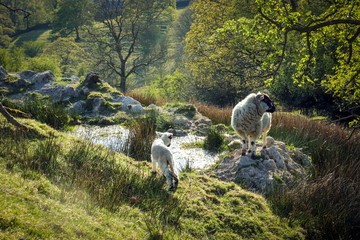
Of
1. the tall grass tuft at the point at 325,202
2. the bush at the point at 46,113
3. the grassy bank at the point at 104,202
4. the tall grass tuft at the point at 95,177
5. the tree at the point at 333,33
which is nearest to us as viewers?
the grassy bank at the point at 104,202

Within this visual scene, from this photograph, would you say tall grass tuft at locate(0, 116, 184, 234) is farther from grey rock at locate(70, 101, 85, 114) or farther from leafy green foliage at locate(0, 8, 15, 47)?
leafy green foliage at locate(0, 8, 15, 47)

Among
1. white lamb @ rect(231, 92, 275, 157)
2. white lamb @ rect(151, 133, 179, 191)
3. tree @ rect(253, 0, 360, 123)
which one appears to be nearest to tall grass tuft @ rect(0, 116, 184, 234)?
white lamb @ rect(151, 133, 179, 191)

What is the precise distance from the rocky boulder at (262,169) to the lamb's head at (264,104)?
1.47 meters

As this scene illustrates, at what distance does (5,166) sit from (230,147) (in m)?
7.69

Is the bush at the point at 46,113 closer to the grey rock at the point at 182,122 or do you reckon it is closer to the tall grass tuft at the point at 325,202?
the grey rock at the point at 182,122

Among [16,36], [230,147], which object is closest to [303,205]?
[230,147]

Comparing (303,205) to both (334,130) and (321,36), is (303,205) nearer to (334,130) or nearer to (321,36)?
(321,36)

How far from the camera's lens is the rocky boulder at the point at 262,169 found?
779cm

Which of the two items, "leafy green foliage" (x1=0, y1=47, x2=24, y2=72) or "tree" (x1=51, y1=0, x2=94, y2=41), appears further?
"tree" (x1=51, y1=0, x2=94, y2=41)

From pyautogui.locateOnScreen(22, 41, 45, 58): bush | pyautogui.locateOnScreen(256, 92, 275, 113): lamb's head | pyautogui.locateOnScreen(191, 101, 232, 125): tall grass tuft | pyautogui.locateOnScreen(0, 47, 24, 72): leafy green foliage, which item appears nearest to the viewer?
pyautogui.locateOnScreen(256, 92, 275, 113): lamb's head

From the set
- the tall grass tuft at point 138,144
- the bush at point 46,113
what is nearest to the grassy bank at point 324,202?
the tall grass tuft at point 138,144

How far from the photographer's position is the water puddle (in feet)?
30.5

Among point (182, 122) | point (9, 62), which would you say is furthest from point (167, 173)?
point (9, 62)

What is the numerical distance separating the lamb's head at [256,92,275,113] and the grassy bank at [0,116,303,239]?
8.06 feet
